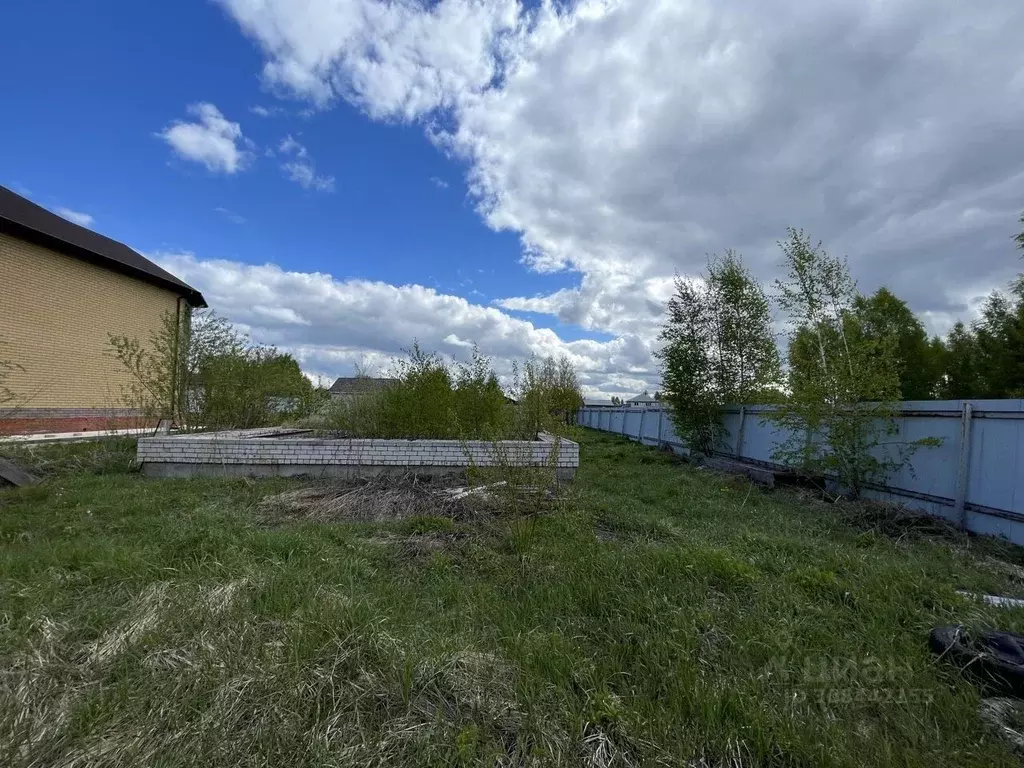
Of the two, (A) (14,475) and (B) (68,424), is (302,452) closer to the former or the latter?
(A) (14,475)

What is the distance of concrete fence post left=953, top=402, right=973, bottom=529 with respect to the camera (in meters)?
5.43

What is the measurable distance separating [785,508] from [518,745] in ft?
18.6

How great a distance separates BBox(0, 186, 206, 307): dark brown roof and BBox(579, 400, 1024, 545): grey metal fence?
18.4 m

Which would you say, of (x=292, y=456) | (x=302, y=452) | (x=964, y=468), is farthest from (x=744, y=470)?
(x=292, y=456)

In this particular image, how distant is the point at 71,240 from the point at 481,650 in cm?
1762

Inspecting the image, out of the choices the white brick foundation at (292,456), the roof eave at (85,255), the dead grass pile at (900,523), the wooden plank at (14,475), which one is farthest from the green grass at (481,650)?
the roof eave at (85,255)

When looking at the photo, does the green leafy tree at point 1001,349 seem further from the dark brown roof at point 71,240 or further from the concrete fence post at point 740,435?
the dark brown roof at point 71,240

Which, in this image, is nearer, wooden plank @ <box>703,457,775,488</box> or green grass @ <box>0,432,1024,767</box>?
green grass @ <box>0,432,1024,767</box>

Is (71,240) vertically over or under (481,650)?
over

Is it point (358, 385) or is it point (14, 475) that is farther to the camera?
point (358, 385)

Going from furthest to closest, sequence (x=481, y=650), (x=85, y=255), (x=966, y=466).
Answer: (x=85, y=255) → (x=966, y=466) → (x=481, y=650)

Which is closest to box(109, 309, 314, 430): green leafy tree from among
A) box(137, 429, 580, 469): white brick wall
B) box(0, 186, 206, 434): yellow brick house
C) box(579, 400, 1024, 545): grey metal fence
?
box(0, 186, 206, 434): yellow brick house

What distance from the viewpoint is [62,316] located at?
1398cm

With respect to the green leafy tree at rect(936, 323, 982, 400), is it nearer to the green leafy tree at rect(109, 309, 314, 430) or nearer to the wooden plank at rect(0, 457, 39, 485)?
the green leafy tree at rect(109, 309, 314, 430)
